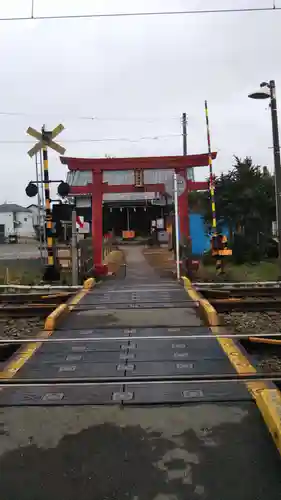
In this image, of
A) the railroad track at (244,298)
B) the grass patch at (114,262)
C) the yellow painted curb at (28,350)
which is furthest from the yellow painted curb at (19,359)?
the grass patch at (114,262)

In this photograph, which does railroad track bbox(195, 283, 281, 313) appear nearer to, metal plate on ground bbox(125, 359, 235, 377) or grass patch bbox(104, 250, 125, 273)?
metal plate on ground bbox(125, 359, 235, 377)

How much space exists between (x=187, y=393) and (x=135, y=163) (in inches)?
447

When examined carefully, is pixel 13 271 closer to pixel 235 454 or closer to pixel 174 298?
pixel 174 298

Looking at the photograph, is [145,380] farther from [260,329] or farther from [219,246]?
[219,246]

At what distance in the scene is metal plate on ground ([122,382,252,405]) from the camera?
11.1 ft

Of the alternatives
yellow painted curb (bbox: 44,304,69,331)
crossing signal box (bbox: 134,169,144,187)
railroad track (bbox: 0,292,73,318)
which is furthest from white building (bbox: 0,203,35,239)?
yellow painted curb (bbox: 44,304,69,331)

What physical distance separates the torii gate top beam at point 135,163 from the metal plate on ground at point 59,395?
10.8m

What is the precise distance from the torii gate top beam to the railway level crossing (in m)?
9.58

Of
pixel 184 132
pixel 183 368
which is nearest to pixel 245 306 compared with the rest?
pixel 183 368

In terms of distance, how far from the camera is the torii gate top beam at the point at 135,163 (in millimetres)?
13953

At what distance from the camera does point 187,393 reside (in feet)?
11.6

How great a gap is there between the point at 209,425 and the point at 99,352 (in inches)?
75.3

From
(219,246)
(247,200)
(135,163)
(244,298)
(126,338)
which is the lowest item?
(244,298)

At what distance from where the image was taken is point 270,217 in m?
18.8
